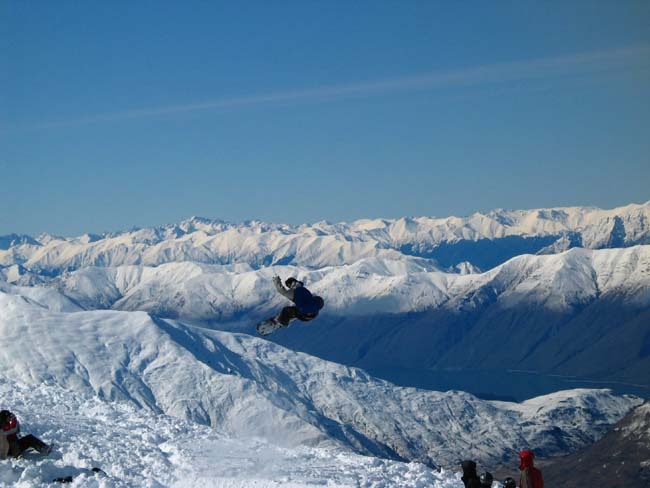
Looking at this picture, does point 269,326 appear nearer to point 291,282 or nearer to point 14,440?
point 291,282

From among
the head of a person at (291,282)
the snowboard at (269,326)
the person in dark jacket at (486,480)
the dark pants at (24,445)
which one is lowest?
the person in dark jacket at (486,480)

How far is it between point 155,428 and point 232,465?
7317mm

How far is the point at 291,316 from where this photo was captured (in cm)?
2950

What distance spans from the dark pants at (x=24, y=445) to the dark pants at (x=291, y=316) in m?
10.3

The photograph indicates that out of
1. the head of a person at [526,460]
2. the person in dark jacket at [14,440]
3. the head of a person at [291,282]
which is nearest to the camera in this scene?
the head of a person at [526,460]

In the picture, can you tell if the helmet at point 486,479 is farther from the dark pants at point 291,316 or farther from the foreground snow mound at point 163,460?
the foreground snow mound at point 163,460

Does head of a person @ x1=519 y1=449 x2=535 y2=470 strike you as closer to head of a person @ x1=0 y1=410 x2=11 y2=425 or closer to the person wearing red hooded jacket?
the person wearing red hooded jacket

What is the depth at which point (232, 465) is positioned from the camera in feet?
119

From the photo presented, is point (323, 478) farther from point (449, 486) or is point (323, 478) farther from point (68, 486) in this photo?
point (68, 486)

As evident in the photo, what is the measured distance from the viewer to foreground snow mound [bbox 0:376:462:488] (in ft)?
106

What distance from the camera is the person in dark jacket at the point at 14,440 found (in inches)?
1216

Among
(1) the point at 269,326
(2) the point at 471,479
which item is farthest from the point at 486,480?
(1) the point at 269,326

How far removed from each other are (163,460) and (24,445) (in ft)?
20.1

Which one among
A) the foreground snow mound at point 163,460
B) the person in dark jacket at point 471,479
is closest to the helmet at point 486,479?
the person in dark jacket at point 471,479
